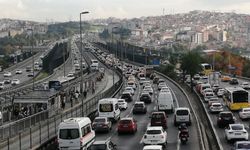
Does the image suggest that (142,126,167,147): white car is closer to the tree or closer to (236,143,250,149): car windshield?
(236,143,250,149): car windshield

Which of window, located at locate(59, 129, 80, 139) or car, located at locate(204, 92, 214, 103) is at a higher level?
window, located at locate(59, 129, 80, 139)

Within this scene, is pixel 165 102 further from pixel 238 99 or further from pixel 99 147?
pixel 99 147

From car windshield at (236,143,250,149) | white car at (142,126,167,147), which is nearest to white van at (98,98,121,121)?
white car at (142,126,167,147)

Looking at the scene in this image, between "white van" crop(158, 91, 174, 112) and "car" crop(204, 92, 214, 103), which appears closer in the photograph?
"white van" crop(158, 91, 174, 112)

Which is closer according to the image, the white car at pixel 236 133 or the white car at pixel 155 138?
the white car at pixel 155 138

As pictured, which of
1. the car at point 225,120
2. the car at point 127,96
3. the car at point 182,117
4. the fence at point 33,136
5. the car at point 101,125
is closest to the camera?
the fence at point 33,136

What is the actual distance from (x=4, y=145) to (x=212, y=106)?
1036 inches

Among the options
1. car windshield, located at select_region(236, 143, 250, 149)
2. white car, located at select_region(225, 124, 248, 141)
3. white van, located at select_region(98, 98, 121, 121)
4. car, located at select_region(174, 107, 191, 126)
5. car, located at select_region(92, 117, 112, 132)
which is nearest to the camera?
car windshield, located at select_region(236, 143, 250, 149)

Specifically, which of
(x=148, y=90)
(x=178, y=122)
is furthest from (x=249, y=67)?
(x=178, y=122)

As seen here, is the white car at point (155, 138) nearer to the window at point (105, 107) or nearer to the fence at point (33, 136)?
the fence at point (33, 136)

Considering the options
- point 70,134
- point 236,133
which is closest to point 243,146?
point 236,133

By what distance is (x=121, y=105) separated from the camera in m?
54.9

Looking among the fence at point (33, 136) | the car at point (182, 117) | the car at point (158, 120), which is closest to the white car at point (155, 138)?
the fence at point (33, 136)

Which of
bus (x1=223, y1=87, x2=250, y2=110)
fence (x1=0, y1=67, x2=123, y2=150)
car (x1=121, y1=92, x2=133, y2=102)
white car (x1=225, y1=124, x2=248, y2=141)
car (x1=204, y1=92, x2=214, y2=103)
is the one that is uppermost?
fence (x1=0, y1=67, x2=123, y2=150)
